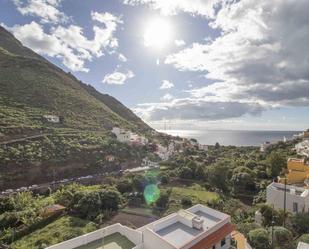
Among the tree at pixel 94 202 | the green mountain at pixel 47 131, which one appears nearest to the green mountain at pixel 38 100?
the green mountain at pixel 47 131

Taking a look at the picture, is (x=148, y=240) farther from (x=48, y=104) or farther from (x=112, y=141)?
(x=48, y=104)

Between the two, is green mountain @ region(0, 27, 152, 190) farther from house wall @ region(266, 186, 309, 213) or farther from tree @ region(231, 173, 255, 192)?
house wall @ region(266, 186, 309, 213)

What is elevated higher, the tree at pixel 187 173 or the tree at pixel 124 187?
the tree at pixel 187 173

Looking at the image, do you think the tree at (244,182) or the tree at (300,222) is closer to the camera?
the tree at (300,222)

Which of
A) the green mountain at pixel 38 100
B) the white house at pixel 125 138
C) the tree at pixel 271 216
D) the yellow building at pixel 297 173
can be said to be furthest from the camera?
the white house at pixel 125 138

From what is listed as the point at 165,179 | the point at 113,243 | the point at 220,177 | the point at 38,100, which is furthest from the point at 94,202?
the point at 38,100

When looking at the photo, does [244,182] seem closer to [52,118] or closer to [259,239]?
[259,239]

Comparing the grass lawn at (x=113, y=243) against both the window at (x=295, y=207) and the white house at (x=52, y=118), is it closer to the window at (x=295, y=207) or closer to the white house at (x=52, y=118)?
the window at (x=295, y=207)
